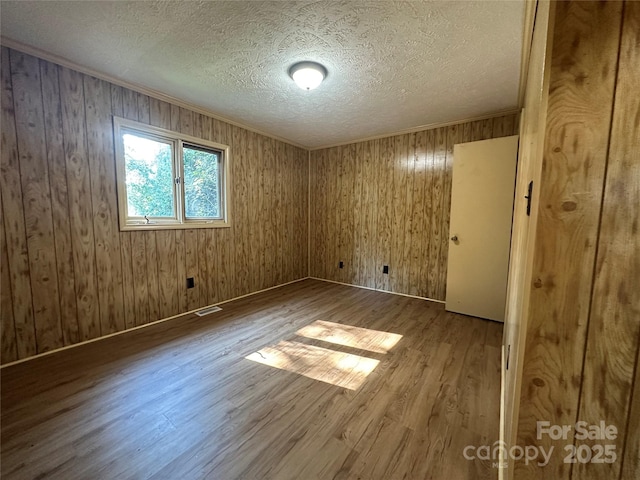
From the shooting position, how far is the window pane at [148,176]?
249 cm

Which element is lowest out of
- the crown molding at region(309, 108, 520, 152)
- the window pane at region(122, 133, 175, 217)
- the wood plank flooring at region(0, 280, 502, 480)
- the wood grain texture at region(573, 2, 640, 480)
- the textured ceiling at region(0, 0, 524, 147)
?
the wood plank flooring at region(0, 280, 502, 480)

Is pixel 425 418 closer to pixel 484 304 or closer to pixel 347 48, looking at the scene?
pixel 484 304

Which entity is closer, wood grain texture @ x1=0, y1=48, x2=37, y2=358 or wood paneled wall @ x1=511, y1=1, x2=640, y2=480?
wood paneled wall @ x1=511, y1=1, x2=640, y2=480

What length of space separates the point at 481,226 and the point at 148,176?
3.68 m

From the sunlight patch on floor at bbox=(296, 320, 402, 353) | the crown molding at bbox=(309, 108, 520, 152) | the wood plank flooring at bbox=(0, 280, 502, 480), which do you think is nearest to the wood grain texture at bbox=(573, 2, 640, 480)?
the wood plank flooring at bbox=(0, 280, 502, 480)

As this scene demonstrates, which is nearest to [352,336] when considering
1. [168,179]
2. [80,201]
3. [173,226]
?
[173,226]

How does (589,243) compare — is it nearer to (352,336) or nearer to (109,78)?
(352,336)

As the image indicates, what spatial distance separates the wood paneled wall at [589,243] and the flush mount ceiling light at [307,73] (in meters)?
1.72

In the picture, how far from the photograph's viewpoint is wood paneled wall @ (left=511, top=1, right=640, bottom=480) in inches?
23.1

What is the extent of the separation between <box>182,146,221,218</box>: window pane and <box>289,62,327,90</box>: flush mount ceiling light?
1623 mm

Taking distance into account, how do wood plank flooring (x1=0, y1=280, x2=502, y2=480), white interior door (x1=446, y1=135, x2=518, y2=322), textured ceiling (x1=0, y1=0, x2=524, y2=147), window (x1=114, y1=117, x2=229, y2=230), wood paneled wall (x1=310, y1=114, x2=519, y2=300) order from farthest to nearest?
wood paneled wall (x1=310, y1=114, x2=519, y2=300)
white interior door (x1=446, y1=135, x2=518, y2=322)
window (x1=114, y1=117, x2=229, y2=230)
textured ceiling (x1=0, y1=0, x2=524, y2=147)
wood plank flooring (x1=0, y1=280, x2=502, y2=480)

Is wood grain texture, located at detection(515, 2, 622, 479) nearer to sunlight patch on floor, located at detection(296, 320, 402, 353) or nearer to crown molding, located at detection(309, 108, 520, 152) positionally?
sunlight patch on floor, located at detection(296, 320, 402, 353)

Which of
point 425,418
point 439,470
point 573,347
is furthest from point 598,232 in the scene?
point 425,418

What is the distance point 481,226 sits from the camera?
280 cm
